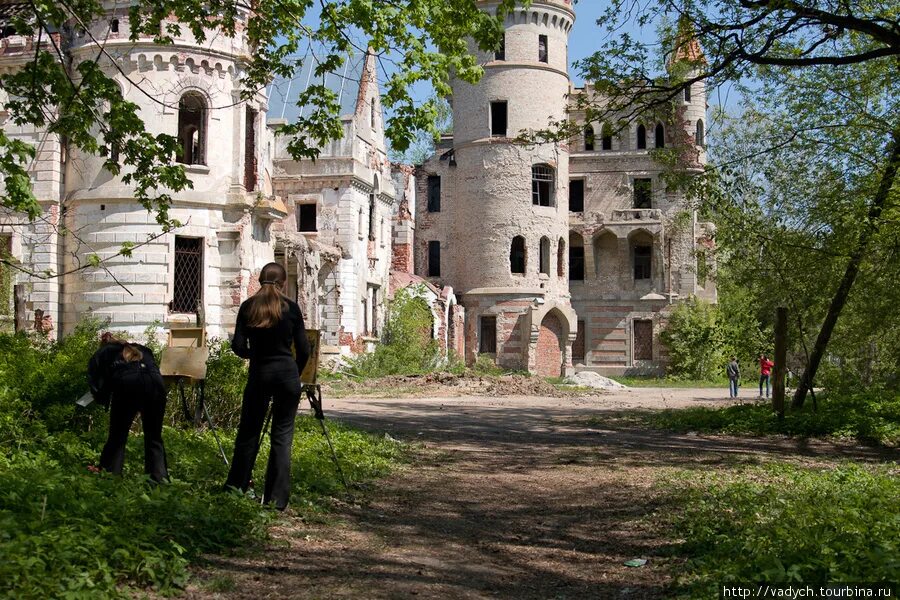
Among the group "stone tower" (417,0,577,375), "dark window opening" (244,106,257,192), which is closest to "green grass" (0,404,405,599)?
"dark window opening" (244,106,257,192)

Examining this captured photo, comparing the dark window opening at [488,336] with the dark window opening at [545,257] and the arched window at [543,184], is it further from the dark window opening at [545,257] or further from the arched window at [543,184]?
the arched window at [543,184]

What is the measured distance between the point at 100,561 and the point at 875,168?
1523 cm

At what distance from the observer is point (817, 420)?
57.9ft

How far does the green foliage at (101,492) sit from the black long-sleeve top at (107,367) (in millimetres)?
737

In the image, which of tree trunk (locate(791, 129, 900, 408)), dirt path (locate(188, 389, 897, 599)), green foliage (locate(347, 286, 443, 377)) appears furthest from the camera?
green foliage (locate(347, 286, 443, 377))

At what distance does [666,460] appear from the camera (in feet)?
45.4

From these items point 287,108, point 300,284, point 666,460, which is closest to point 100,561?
point 666,460

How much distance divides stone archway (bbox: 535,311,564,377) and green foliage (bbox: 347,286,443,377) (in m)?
5.50

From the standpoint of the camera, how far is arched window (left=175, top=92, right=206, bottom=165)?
89.6 ft

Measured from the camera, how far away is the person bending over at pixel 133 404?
8930mm

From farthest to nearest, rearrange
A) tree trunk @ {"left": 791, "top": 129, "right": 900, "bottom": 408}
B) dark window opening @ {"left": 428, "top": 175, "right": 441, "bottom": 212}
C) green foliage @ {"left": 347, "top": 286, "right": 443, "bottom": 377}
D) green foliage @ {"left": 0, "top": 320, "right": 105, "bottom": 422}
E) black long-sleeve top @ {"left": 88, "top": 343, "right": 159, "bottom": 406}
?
dark window opening @ {"left": 428, "top": 175, "right": 441, "bottom": 212}, green foliage @ {"left": 347, "top": 286, "right": 443, "bottom": 377}, tree trunk @ {"left": 791, "top": 129, "right": 900, "bottom": 408}, green foliage @ {"left": 0, "top": 320, "right": 105, "bottom": 422}, black long-sleeve top @ {"left": 88, "top": 343, "right": 159, "bottom": 406}

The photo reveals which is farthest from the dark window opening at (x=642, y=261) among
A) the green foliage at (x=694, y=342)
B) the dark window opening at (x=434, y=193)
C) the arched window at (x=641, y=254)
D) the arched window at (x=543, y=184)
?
the dark window opening at (x=434, y=193)

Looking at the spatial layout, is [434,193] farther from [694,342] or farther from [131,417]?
[131,417]

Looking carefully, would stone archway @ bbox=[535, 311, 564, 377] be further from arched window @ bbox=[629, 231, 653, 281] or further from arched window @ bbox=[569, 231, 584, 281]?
arched window @ bbox=[629, 231, 653, 281]
